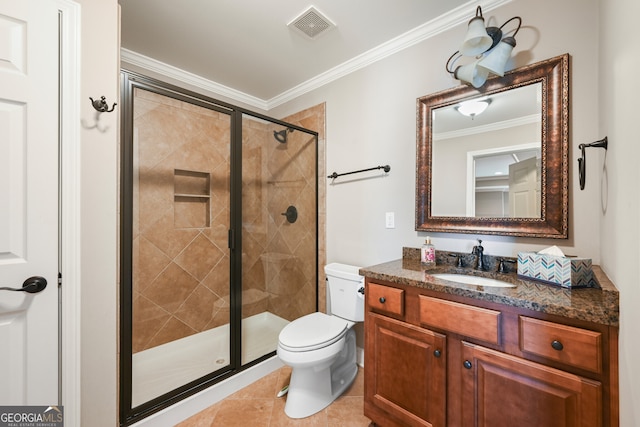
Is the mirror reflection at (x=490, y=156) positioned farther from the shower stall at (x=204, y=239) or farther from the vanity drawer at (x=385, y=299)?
the shower stall at (x=204, y=239)

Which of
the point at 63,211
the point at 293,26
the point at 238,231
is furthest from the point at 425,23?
the point at 63,211

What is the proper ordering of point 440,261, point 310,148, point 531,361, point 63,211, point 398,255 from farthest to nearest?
1. point 310,148
2. point 398,255
3. point 440,261
4. point 63,211
5. point 531,361

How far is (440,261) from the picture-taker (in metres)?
1.65

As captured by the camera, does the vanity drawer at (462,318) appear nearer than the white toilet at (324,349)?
Yes

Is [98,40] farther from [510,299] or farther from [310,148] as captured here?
[510,299]

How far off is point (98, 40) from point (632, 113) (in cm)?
196

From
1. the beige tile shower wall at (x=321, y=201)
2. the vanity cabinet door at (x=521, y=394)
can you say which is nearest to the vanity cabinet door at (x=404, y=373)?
the vanity cabinet door at (x=521, y=394)

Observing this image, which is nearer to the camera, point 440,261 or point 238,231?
point 440,261

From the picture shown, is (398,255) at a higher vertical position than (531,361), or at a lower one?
higher

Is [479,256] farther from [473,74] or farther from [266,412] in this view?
[266,412]

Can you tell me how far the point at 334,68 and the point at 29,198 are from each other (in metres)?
2.12

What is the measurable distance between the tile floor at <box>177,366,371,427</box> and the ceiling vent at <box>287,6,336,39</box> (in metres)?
2.47

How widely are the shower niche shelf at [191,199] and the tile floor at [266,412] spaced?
1.33 metres

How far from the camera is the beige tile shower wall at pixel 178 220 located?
1.68 m
